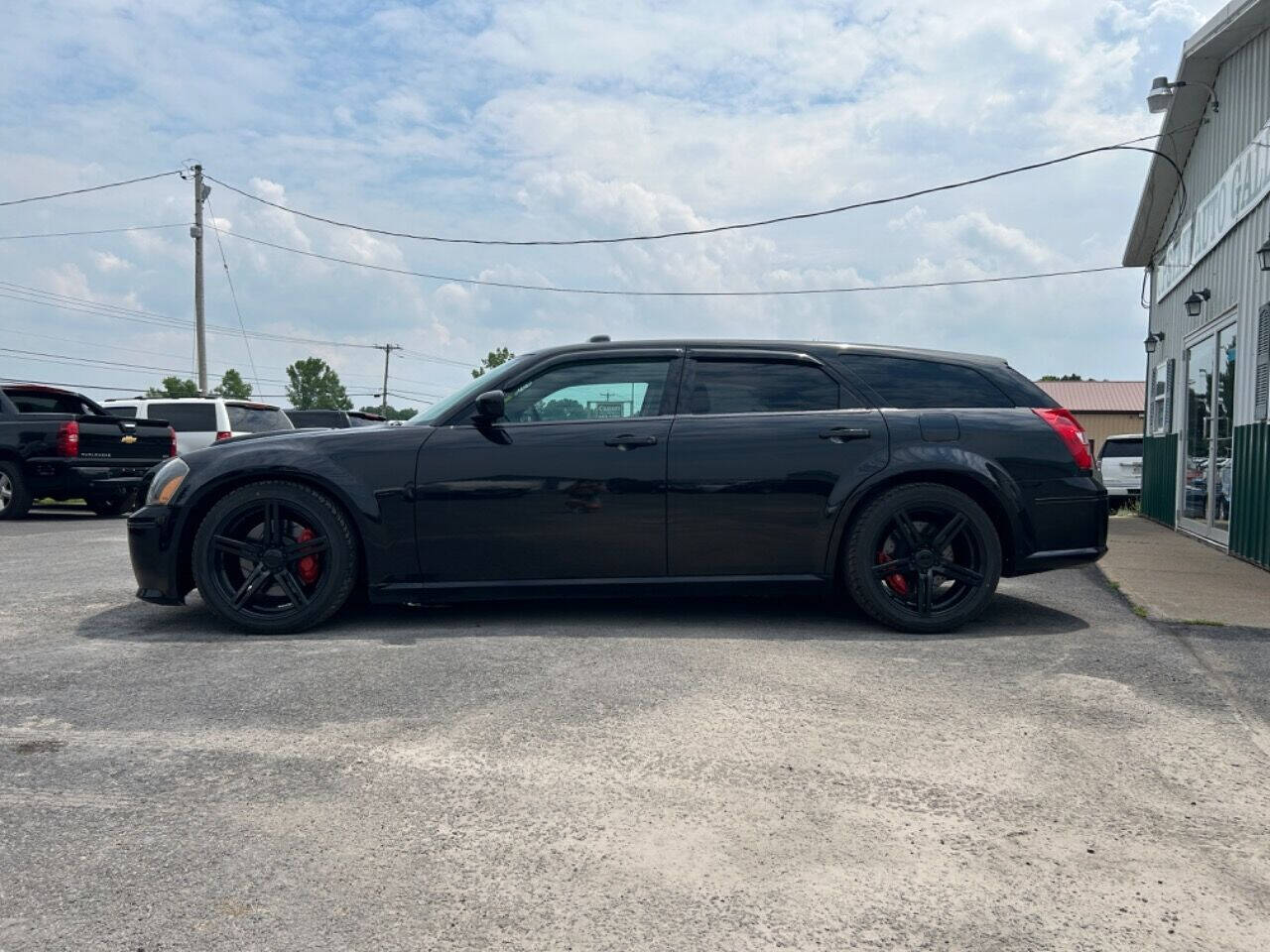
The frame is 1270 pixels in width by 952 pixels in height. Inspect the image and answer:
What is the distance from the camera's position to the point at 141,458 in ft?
44.1

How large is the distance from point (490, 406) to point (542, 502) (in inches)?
21.7

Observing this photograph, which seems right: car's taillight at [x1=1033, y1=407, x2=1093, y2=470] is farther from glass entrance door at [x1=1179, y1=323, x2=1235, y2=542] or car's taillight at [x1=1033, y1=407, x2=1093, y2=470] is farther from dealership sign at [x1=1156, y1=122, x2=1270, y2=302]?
glass entrance door at [x1=1179, y1=323, x2=1235, y2=542]

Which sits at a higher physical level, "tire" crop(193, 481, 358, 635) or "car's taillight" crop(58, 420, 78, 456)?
"car's taillight" crop(58, 420, 78, 456)

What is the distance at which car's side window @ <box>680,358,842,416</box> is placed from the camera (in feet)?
18.1

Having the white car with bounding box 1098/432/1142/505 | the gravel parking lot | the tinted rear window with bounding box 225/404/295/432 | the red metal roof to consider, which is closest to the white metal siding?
the white car with bounding box 1098/432/1142/505

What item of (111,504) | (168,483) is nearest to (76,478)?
(111,504)

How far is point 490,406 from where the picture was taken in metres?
5.27

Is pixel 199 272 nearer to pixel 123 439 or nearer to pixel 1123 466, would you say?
pixel 123 439

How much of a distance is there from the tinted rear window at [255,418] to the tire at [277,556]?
11637mm

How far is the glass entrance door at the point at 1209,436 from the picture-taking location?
10734 millimetres

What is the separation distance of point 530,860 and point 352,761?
918 millimetres

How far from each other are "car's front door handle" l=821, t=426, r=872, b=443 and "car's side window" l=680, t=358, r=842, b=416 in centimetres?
19

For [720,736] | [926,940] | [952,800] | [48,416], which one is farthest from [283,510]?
[48,416]

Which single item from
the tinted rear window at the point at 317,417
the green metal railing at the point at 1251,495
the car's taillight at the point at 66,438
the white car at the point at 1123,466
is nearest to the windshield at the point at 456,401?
the green metal railing at the point at 1251,495
